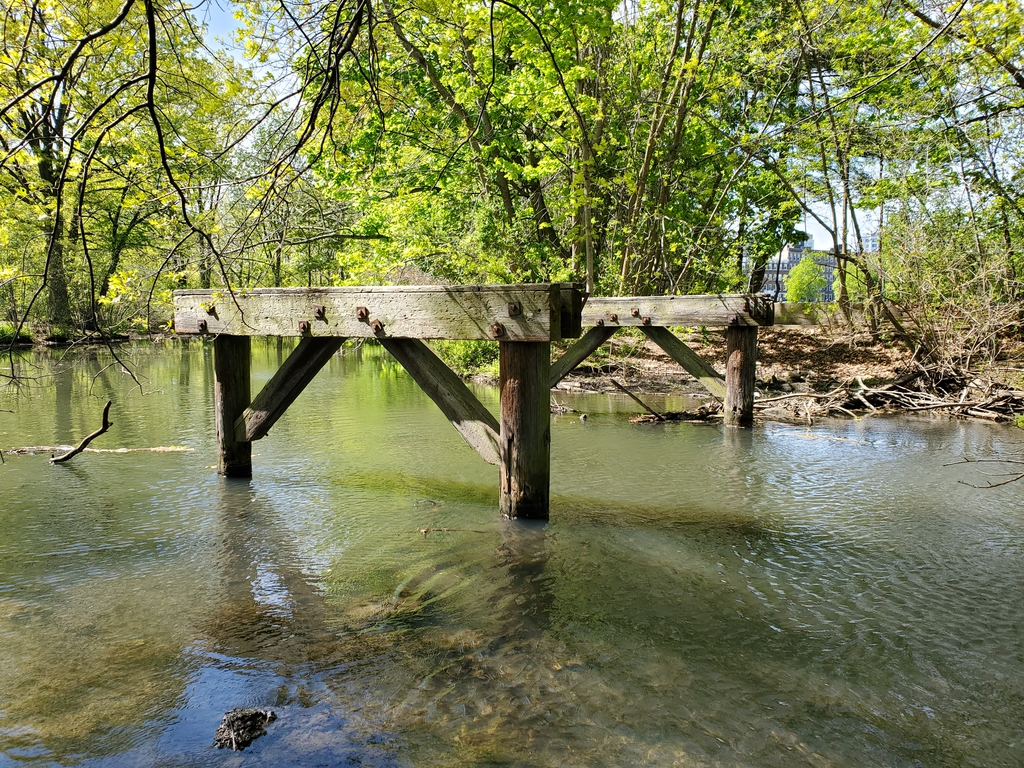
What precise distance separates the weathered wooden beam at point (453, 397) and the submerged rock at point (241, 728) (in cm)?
249

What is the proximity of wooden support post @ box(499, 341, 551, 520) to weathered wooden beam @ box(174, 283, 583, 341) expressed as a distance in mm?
212

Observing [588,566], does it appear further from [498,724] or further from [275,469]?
[275,469]

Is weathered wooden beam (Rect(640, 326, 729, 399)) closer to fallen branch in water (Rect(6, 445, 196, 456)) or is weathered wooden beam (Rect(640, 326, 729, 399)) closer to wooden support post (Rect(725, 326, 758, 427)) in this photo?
wooden support post (Rect(725, 326, 758, 427))

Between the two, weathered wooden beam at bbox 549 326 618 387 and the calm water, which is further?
weathered wooden beam at bbox 549 326 618 387

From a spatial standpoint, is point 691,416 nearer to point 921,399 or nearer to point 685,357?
point 685,357

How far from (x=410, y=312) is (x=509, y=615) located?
2165 millimetres

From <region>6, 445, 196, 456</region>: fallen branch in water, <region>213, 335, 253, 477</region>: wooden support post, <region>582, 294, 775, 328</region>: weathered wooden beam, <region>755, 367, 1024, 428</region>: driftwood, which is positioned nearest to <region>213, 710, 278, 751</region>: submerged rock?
<region>213, 335, 253, 477</region>: wooden support post

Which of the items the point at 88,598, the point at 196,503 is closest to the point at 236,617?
the point at 88,598

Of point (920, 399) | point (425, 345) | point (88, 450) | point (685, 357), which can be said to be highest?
point (425, 345)

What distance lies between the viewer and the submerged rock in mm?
2430

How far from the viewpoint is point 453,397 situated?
4.95 metres

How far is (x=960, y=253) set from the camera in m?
10.4

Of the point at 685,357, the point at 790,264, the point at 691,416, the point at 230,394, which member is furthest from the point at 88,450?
the point at 790,264

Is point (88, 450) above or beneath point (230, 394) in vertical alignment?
beneath
